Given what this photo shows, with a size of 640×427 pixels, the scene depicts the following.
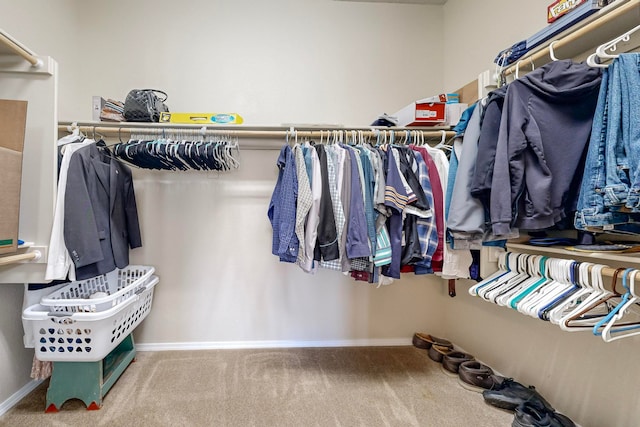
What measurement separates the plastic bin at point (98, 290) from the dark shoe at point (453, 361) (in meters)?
2.03

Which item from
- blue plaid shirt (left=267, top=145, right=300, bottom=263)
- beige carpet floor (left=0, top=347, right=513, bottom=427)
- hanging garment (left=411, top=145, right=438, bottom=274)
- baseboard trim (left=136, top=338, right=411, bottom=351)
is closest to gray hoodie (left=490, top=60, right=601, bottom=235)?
hanging garment (left=411, top=145, right=438, bottom=274)

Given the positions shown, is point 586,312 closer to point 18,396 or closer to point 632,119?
point 632,119

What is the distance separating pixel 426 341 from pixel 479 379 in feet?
1.71

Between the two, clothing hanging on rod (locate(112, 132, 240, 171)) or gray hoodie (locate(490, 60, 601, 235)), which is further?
clothing hanging on rod (locate(112, 132, 240, 171))

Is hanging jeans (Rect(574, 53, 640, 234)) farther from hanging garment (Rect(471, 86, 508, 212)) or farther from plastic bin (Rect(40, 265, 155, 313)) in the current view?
plastic bin (Rect(40, 265, 155, 313))

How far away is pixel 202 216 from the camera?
7.23 ft

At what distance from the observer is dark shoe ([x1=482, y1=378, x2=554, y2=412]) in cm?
146

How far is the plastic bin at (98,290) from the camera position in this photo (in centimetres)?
145

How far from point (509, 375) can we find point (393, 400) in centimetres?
76

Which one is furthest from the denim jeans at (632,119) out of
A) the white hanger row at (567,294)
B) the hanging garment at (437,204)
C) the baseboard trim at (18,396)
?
the baseboard trim at (18,396)

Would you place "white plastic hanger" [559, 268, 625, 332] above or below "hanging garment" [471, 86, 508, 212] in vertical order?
below

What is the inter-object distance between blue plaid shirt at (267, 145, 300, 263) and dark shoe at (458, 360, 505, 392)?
1.26 metres

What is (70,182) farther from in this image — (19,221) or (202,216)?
(202,216)

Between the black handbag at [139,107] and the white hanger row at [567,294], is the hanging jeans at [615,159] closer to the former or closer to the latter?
the white hanger row at [567,294]
